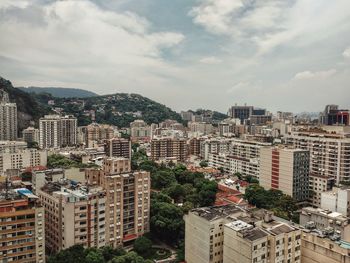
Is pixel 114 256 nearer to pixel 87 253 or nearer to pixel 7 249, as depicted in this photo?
pixel 87 253

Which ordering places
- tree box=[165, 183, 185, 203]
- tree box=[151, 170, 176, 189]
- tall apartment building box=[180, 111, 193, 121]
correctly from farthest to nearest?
tall apartment building box=[180, 111, 193, 121], tree box=[151, 170, 176, 189], tree box=[165, 183, 185, 203]

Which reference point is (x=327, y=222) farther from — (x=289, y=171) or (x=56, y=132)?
(x=56, y=132)

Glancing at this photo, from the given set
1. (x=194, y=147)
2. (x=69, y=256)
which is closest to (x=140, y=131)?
(x=194, y=147)

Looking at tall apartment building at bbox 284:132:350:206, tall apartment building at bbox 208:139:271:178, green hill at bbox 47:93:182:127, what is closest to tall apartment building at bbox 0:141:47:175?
tall apartment building at bbox 208:139:271:178

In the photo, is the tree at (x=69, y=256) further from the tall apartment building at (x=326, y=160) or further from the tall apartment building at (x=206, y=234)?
the tall apartment building at (x=326, y=160)

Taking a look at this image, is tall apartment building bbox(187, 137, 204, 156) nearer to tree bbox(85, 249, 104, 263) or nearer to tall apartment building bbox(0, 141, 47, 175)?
tall apartment building bbox(0, 141, 47, 175)

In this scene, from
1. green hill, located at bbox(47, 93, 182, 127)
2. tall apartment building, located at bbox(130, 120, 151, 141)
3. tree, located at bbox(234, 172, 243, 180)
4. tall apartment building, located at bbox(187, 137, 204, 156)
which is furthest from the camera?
green hill, located at bbox(47, 93, 182, 127)
